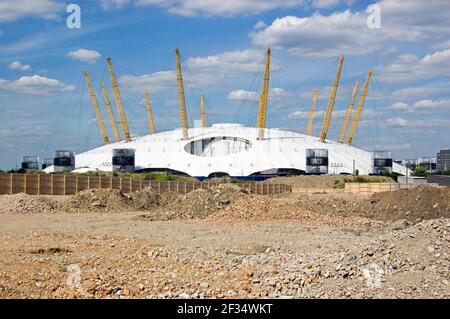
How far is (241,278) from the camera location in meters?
14.8

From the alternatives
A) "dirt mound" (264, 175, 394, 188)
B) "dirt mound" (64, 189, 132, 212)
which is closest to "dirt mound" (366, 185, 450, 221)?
"dirt mound" (64, 189, 132, 212)

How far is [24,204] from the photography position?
3803 centimetres

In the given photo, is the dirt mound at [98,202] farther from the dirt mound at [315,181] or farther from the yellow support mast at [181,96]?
the yellow support mast at [181,96]

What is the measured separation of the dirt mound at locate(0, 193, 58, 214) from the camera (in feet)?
122

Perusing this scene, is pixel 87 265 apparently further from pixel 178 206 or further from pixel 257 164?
pixel 257 164

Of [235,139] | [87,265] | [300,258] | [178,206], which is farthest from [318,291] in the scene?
[235,139]

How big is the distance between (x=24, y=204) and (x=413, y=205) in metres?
23.0

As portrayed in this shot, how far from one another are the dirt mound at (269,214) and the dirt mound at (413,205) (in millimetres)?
2863

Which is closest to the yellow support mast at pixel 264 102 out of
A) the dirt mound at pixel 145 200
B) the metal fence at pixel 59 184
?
the metal fence at pixel 59 184

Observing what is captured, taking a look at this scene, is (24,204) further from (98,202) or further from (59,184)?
(59,184)

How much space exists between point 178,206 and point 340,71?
93.2 m

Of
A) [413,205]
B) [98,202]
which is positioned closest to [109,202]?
[98,202]

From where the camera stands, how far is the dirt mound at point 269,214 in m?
33.7

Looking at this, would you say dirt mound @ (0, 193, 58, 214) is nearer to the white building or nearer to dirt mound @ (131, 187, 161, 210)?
dirt mound @ (131, 187, 161, 210)
